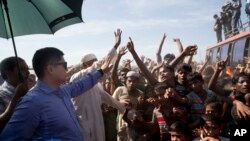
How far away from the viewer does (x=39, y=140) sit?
2.38m

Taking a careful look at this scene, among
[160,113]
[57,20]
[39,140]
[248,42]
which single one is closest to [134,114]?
[160,113]

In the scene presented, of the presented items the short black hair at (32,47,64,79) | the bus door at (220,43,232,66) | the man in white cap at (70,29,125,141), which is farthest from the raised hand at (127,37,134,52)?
the bus door at (220,43,232,66)

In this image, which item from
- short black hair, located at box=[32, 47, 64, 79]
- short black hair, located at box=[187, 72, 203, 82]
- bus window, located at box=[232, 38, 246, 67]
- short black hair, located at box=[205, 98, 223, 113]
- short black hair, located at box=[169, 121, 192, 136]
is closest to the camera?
short black hair, located at box=[32, 47, 64, 79]

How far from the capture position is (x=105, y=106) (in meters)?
5.73

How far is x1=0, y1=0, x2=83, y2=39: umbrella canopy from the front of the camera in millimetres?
3076

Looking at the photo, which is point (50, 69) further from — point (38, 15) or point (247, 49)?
point (247, 49)

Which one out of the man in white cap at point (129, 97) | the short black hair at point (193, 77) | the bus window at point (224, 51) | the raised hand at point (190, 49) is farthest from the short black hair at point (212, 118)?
the bus window at point (224, 51)

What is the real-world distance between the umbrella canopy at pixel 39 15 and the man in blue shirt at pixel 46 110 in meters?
0.59

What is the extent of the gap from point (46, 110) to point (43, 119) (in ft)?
0.24

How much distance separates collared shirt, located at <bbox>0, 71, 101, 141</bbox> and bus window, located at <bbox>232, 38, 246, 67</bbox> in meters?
7.84

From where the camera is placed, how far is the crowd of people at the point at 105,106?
7.88 feet

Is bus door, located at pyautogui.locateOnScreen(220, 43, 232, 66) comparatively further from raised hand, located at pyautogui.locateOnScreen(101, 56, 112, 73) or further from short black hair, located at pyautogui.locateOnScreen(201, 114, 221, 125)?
raised hand, located at pyautogui.locateOnScreen(101, 56, 112, 73)

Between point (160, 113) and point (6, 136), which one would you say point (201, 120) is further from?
point (6, 136)

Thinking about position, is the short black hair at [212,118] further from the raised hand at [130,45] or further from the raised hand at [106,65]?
the raised hand at [130,45]
